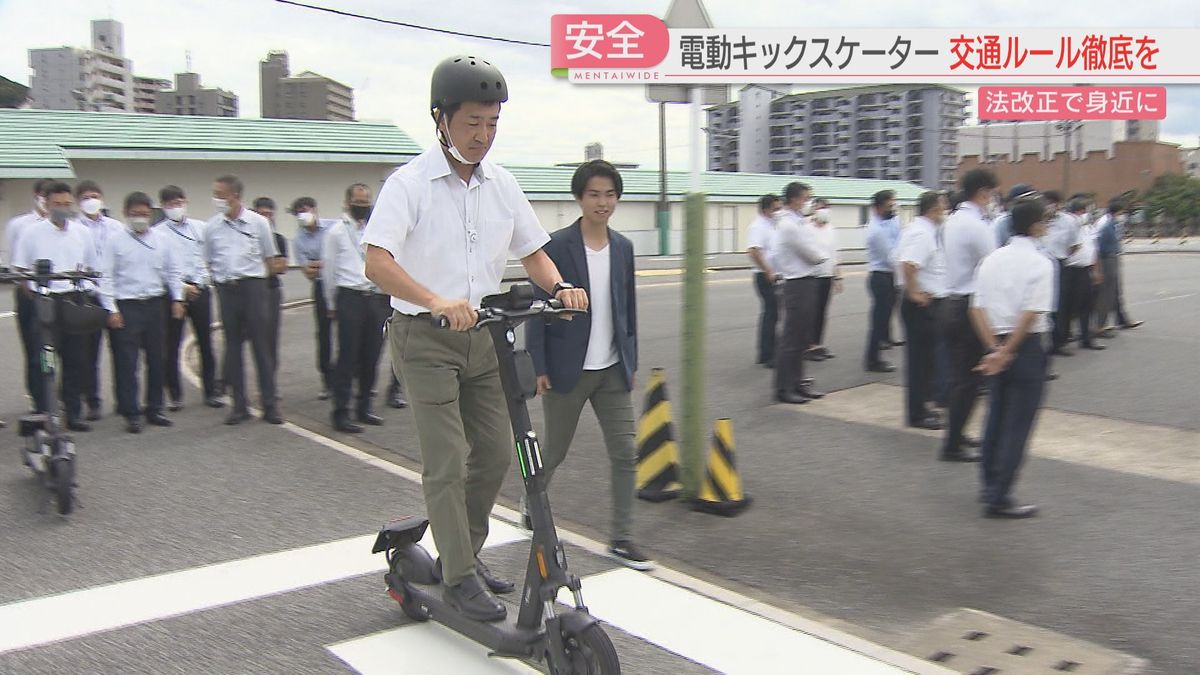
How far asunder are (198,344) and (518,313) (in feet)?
22.8

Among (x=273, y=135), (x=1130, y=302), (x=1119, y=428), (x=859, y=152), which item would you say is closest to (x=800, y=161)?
(x=859, y=152)

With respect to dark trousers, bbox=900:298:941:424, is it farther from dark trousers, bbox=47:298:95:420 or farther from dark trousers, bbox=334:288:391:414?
dark trousers, bbox=47:298:95:420

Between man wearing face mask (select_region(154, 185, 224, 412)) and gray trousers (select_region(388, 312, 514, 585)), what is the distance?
18.3 ft

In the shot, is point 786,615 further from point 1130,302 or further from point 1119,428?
point 1130,302

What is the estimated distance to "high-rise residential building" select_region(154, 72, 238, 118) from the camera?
241ft

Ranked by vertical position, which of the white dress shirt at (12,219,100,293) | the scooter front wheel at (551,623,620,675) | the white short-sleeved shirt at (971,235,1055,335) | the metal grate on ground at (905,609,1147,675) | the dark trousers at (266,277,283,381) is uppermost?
the white dress shirt at (12,219,100,293)

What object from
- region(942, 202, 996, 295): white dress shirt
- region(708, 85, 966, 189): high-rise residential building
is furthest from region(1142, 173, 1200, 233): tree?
region(942, 202, 996, 295): white dress shirt

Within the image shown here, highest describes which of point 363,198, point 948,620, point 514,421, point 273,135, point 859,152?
point 859,152

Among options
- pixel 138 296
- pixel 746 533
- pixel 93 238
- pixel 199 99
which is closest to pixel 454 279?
pixel 746 533

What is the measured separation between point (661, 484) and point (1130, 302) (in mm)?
15787

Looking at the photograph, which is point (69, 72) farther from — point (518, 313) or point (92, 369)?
point (518, 313)

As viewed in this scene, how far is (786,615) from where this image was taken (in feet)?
14.1

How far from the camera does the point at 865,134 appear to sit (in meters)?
149

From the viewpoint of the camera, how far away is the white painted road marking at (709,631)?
150 inches
